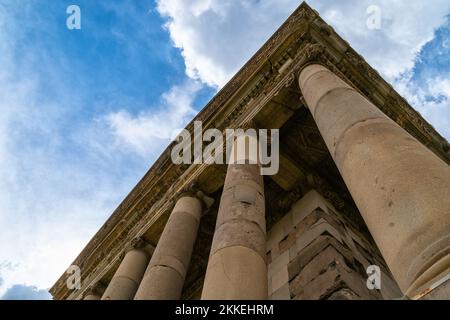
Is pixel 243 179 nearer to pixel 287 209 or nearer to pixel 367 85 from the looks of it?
pixel 287 209

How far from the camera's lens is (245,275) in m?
5.88

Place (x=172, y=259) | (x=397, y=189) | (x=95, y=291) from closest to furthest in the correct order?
(x=397, y=189)
(x=172, y=259)
(x=95, y=291)

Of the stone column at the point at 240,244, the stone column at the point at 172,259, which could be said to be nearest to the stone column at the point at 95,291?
the stone column at the point at 172,259

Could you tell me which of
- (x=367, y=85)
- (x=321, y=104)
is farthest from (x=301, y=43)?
(x=321, y=104)

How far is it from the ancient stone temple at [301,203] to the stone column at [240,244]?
3 centimetres

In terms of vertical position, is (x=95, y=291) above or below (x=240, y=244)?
above

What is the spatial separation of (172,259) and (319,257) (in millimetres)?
3876

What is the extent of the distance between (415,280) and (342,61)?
Result: 9470 millimetres

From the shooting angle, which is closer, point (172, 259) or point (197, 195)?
point (172, 259)

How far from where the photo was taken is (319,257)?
7516mm

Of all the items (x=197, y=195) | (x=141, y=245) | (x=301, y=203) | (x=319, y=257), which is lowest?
(x=319, y=257)

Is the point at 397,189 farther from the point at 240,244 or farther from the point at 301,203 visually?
the point at 301,203

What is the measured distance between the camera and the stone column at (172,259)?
8.88 metres

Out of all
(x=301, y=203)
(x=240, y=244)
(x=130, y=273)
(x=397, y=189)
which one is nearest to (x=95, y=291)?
(x=130, y=273)
